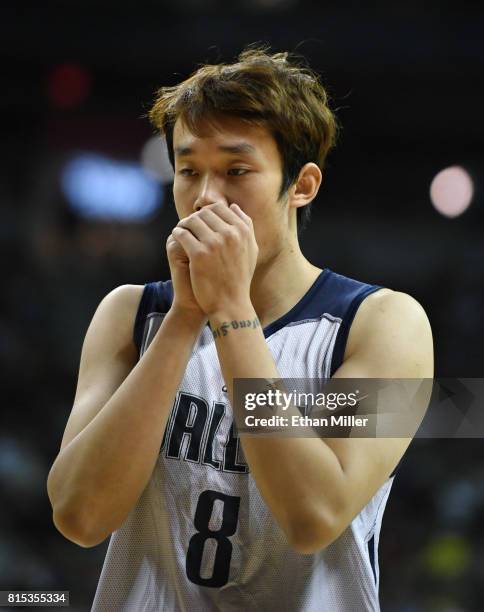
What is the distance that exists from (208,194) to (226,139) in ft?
0.60

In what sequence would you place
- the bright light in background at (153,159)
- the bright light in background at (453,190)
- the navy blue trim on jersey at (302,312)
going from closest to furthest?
the navy blue trim on jersey at (302,312)
the bright light in background at (453,190)
the bright light in background at (153,159)

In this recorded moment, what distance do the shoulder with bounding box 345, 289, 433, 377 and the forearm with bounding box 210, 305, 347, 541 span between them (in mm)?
327

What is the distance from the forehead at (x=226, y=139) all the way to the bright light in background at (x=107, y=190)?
23.3ft

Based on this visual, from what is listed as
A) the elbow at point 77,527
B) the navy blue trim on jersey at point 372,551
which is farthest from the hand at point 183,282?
the navy blue trim on jersey at point 372,551

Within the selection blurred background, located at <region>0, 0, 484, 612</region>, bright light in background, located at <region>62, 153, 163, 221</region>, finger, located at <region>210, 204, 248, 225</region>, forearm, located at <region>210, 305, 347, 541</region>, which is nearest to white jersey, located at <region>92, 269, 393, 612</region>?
forearm, located at <region>210, 305, 347, 541</region>

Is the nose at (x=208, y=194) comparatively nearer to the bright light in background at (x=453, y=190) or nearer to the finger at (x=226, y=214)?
the finger at (x=226, y=214)

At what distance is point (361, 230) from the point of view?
9828mm

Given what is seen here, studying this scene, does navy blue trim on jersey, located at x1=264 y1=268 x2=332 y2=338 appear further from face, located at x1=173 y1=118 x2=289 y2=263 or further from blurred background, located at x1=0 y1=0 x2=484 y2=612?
blurred background, located at x1=0 y1=0 x2=484 y2=612

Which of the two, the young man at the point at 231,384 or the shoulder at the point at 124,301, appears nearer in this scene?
the young man at the point at 231,384

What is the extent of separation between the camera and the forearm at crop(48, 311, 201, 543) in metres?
2.07

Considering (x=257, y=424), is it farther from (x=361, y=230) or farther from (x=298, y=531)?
(x=361, y=230)

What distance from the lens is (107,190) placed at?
9.62 metres

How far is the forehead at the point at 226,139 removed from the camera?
233 cm

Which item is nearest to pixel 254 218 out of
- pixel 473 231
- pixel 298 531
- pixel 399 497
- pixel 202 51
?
pixel 298 531
